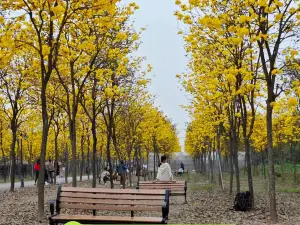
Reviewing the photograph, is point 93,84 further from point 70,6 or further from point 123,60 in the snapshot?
point 70,6

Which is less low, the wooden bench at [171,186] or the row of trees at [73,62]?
the row of trees at [73,62]

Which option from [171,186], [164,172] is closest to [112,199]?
[171,186]

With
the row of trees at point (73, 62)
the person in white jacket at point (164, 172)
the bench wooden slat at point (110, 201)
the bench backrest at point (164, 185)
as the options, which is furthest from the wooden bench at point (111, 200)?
the person in white jacket at point (164, 172)

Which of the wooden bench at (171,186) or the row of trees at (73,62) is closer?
the row of trees at (73,62)

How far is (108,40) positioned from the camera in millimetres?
12859

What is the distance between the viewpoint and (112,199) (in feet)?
26.3

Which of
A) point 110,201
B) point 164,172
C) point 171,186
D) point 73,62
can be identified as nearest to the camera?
point 110,201

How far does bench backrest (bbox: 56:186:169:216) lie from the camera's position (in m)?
7.85

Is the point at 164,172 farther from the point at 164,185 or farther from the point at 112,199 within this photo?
the point at 112,199

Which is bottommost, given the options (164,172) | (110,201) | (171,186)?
(171,186)

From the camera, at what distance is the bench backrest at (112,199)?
7852 millimetres

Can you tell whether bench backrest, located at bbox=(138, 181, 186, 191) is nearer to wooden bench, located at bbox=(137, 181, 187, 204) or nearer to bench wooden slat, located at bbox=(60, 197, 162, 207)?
wooden bench, located at bbox=(137, 181, 187, 204)

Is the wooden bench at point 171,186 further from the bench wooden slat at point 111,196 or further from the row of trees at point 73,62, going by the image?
the bench wooden slat at point 111,196

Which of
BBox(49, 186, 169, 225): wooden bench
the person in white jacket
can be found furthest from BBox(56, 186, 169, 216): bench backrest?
the person in white jacket
